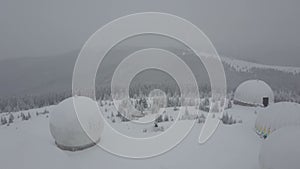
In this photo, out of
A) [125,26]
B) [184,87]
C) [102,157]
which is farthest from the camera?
[184,87]

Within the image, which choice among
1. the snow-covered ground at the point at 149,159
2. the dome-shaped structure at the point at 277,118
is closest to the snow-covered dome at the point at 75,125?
the snow-covered ground at the point at 149,159

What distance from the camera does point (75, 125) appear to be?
7996mm

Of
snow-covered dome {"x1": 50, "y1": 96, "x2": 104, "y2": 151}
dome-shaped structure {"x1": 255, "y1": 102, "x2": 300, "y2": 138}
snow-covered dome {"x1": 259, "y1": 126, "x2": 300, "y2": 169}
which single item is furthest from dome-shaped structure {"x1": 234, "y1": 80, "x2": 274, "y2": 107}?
snow-covered dome {"x1": 50, "y1": 96, "x2": 104, "y2": 151}

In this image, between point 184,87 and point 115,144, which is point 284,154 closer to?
point 115,144

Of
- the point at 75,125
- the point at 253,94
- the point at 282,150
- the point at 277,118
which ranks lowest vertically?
the point at 282,150

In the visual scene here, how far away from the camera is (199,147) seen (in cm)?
867

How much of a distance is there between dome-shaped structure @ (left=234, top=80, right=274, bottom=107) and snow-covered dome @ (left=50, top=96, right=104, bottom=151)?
1290 cm

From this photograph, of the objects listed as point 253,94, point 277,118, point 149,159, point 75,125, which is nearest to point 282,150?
point 277,118

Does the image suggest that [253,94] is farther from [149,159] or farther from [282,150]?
[282,150]

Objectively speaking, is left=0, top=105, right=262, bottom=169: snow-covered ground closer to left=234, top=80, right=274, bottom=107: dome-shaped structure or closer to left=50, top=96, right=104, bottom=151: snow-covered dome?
left=50, top=96, right=104, bottom=151: snow-covered dome

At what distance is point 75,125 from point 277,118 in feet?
27.6

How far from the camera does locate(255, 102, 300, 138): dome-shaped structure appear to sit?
8.47m

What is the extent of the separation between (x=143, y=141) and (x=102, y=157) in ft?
6.96

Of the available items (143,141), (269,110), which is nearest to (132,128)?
(143,141)
